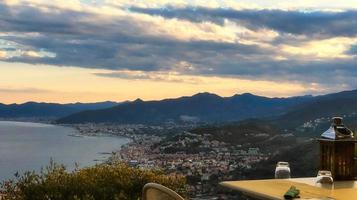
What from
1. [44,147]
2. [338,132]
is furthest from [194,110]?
[338,132]

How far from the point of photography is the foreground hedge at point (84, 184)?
4922 millimetres

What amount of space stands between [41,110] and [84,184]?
105679 mm

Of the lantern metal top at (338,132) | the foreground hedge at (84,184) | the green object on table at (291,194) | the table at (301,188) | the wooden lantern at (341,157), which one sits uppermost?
the lantern metal top at (338,132)

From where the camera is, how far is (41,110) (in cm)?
10781

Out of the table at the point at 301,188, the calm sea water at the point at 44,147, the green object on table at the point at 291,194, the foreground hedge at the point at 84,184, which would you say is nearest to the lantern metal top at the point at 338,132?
the table at the point at 301,188

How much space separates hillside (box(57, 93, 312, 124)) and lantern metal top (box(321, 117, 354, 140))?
61.1 meters

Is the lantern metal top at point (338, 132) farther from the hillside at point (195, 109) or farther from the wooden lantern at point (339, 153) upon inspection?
the hillside at point (195, 109)

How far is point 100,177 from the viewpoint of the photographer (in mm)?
5090

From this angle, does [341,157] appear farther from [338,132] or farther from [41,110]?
[41,110]

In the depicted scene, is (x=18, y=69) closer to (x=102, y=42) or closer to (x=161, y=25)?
(x=102, y=42)

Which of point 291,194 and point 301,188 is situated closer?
point 291,194

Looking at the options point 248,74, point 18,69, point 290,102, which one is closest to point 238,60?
point 248,74

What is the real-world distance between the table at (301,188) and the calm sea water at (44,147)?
394 cm

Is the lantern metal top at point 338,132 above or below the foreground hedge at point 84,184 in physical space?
above
